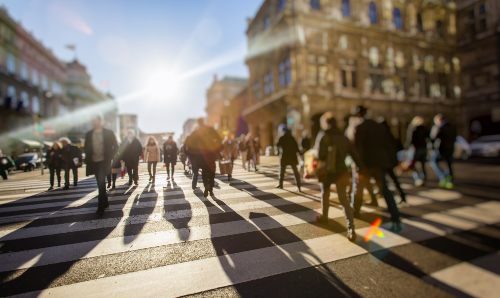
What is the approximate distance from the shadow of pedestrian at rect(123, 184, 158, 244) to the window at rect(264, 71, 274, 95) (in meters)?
22.7

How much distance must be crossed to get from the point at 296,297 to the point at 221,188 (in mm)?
5667

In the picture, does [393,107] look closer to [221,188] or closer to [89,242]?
[221,188]

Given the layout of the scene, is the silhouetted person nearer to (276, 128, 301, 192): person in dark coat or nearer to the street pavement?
the street pavement

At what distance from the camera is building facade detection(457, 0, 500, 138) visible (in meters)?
27.8

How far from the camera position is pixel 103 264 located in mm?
3006

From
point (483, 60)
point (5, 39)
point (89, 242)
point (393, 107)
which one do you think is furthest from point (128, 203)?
point (483, 60)

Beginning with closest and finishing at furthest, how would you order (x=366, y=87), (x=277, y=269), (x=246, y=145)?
(x=277, y=269) < (x=246, y=145) < (x=366, y=87)

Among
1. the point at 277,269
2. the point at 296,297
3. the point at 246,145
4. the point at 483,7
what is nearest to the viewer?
the point at 296,297

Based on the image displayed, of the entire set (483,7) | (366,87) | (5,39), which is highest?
(483,7)

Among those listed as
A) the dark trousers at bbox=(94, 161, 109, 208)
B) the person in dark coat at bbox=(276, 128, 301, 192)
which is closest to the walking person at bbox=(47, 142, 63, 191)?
the dark trousers at bbox=(94, 161, 109, 208)

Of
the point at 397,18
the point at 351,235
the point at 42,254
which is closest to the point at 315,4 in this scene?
the point at 397,18

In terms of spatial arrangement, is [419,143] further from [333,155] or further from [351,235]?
[351,235]

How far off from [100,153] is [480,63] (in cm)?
3858

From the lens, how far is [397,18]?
92.0 feet
